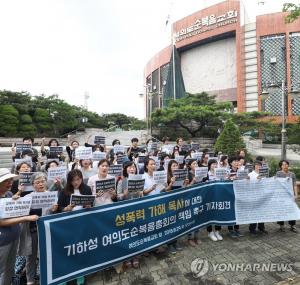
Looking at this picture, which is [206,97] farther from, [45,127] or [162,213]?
[162,213]

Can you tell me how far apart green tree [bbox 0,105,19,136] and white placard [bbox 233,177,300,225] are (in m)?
26.3

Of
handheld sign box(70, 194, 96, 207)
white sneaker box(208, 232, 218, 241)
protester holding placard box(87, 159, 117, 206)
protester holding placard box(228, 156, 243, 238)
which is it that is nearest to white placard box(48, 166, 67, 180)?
protester holding placard box(87, 159, 117, 206)

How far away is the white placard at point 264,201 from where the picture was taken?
20.4ft

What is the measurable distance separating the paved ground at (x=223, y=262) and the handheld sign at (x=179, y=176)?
1237mm

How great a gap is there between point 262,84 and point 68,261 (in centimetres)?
4271

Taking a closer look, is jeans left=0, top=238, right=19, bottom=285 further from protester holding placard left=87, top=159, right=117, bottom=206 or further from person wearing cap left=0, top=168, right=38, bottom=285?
protester holding placard left=87, top=159, right=117, bottom=206

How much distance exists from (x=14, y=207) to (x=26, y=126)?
2801 cm

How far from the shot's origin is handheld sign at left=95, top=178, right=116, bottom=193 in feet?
15.2

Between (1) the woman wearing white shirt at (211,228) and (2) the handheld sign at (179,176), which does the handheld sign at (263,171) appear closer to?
(1) the woman wearing white shirt at (211,228)

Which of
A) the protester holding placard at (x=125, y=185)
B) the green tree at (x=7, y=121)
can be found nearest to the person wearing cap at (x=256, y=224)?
the protester holding placard at (x=125, y=185)

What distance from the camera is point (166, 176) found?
5605 mm

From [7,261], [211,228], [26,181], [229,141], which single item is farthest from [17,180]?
[229,141]

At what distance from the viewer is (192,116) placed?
27406 mm

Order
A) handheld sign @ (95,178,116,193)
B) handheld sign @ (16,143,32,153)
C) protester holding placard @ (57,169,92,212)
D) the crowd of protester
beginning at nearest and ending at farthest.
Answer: the crowd of protester
protester holding placard @ (57,169,92,212)
handheld sign @ (95,178,116,193)
handheld sign @ (16,143,32,153)
